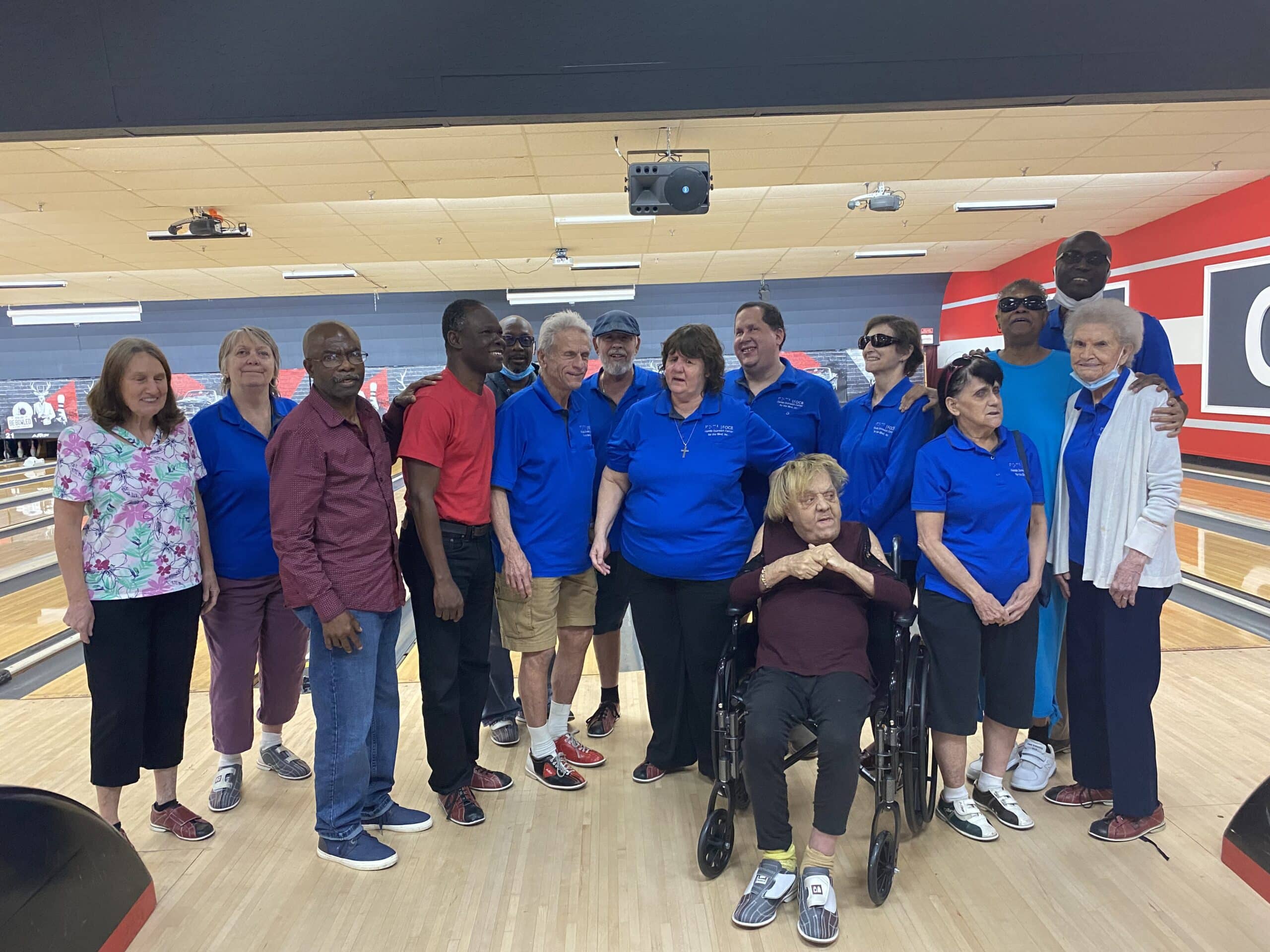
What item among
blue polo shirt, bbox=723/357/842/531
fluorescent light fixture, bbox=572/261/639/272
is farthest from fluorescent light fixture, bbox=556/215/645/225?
blue polo shirt, bbox=723/357/842/531

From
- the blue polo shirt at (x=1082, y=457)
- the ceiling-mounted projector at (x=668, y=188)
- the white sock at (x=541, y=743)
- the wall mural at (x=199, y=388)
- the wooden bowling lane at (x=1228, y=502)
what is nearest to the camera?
the blue polo shirt at (x=1082, y=457)

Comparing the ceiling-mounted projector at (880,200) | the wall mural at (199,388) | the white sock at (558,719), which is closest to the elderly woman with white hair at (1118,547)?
the white sock at (558,719)

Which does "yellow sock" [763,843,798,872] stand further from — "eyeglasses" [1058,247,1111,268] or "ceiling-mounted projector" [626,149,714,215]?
"ceiling-mounted projector" [626,149,714,215]

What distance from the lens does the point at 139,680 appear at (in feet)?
7.16

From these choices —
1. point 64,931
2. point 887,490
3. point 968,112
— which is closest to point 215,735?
point 64,931

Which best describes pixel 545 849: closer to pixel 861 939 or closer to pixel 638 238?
pixel 861 939

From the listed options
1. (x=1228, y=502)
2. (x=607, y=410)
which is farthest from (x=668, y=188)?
(x=1228, y=502)

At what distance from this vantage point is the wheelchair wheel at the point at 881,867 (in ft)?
6.44

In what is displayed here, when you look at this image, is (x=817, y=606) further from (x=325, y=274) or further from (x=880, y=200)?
(x=325, y=274)

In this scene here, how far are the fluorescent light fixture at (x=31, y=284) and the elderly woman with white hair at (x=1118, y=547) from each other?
44.7 feet

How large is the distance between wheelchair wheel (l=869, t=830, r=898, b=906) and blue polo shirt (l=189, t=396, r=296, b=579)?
186 centimetres

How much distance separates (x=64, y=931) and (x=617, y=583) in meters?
1.75

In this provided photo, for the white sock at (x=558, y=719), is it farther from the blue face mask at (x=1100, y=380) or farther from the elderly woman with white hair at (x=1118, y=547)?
the blue face mask at (x=1100, y=380)

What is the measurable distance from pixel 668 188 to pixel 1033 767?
391cm
